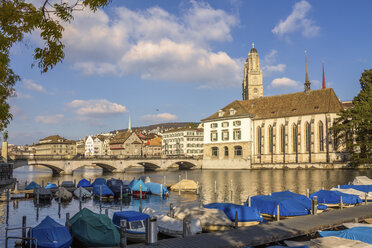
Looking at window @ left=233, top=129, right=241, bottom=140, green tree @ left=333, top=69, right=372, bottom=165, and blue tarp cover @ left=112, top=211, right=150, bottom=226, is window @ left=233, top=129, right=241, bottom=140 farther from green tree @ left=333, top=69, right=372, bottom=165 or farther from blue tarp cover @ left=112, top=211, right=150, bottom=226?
blue tarp cover @ left=112, top=211, right=150, bottom=226

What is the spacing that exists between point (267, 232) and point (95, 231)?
369 inches

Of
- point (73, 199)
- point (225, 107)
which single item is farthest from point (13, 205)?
point (225, 107)

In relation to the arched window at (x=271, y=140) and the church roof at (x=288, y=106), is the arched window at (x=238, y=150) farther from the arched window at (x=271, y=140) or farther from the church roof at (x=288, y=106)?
the church roof at (x=288, y=106)

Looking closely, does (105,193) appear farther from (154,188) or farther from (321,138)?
(321,138)

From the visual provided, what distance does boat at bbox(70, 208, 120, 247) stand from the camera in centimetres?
1822

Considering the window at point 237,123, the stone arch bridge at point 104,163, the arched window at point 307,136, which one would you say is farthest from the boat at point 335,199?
the window at point 237,123

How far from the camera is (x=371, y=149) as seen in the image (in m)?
75.5

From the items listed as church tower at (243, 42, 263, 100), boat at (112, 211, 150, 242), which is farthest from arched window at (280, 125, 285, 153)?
boat at (112, 211, 150, 242)

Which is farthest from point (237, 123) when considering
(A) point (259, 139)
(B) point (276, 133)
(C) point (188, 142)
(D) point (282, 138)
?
(C) point (188, 142)

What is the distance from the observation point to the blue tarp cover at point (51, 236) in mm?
16984

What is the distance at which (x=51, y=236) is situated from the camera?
1730 cm

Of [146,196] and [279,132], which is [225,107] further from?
[146,196]

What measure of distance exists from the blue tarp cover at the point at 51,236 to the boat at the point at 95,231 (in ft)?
3.95

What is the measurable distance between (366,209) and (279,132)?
241 ft
